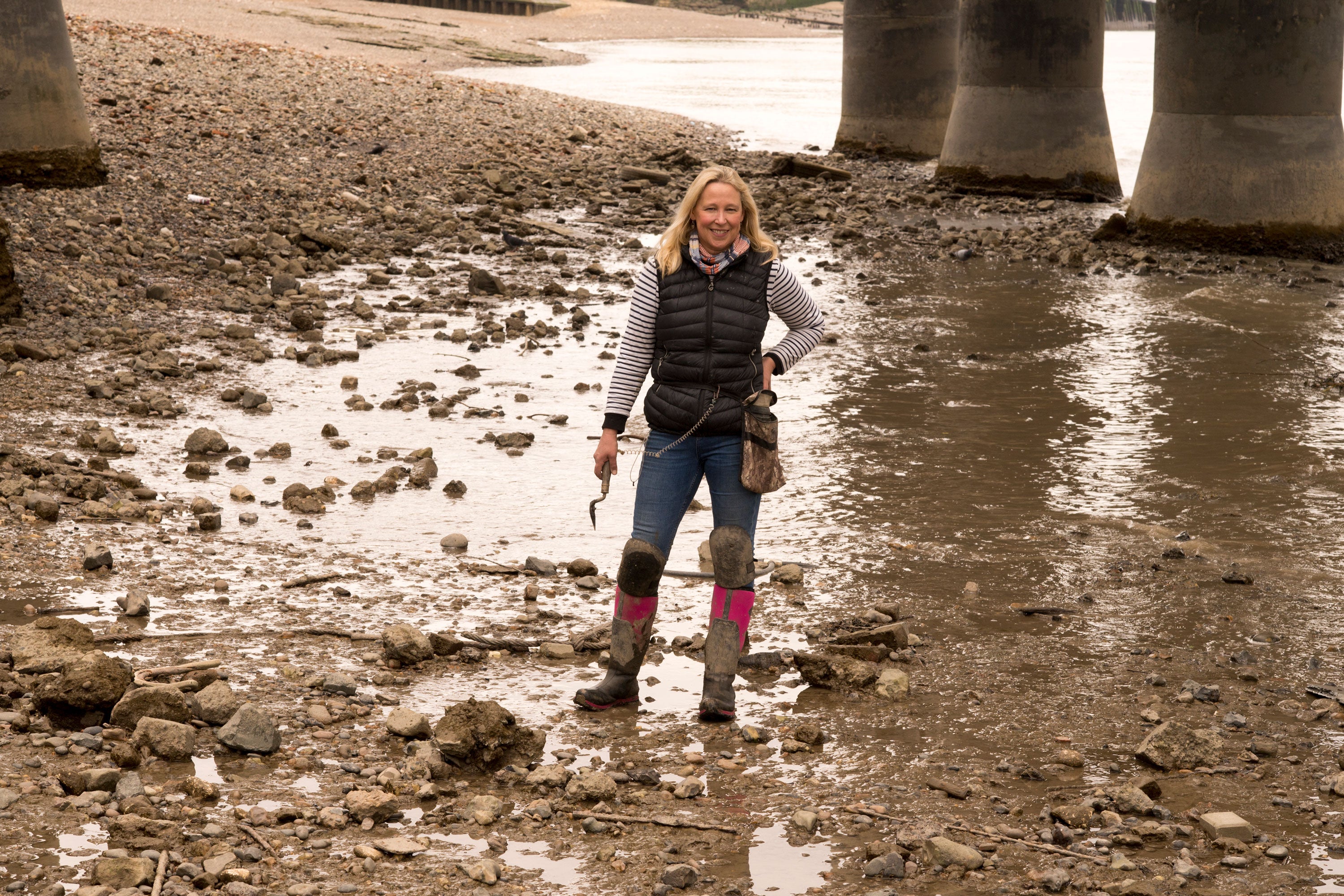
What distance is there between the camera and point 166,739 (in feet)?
14.0

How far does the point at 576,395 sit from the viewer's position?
928 cm

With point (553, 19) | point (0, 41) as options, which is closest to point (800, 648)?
point (0, 41)

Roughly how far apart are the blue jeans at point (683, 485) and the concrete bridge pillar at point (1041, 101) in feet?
52.3

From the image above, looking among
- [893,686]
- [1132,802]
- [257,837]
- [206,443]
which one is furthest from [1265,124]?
[257,837]

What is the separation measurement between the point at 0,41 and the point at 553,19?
69.2 meters

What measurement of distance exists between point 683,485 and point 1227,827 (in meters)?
2.03

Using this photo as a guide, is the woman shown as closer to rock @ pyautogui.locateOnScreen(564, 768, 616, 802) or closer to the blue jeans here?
the blue jeans

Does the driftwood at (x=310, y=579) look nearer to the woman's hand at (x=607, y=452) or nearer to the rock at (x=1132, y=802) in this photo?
the woman's hand at (x=607, y=452)

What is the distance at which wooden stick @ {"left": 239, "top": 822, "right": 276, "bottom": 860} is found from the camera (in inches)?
148

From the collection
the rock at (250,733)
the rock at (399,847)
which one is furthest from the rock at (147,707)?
the rock at (399,847)

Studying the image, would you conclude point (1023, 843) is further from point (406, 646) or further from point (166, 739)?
point (166, 739)

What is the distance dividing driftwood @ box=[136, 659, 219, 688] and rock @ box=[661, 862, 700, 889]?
191 cm

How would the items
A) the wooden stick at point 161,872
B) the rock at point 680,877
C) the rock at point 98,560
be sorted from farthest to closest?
the rock at point 98,560 < the rock at point 680,877 < the wooden stick at point 161,872

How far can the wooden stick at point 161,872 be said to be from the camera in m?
3.52
